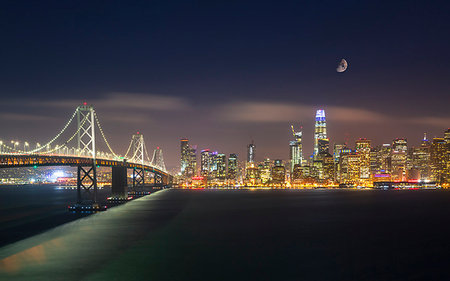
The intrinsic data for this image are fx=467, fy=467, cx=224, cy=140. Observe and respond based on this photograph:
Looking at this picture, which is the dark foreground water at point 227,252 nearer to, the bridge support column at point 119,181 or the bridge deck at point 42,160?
the bridge deck at point 42,160

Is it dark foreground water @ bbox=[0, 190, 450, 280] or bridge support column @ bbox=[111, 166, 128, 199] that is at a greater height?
bridge support column @ bbox=[111, 166, 128, 199]

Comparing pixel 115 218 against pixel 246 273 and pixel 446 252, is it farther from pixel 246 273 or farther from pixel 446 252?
pixel 446 252

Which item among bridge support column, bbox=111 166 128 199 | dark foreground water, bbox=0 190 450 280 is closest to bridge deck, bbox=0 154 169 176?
bridge support column, bbox=111 166 128 199

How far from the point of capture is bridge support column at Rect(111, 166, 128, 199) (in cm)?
9845

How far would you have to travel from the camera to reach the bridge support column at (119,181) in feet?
323

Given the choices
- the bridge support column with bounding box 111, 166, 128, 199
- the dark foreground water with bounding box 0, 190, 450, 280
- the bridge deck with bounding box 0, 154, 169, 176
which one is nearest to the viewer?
the dark foreground water with bounding box 0, 190, 450, 280

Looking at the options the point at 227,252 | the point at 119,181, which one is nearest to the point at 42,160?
the point at 119,181

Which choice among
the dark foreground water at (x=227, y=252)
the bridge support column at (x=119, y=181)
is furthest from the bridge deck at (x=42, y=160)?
the dark foreground water at (x=227, y=252)

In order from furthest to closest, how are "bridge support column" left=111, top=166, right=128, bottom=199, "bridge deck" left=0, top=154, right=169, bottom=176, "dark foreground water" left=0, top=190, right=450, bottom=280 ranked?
"bridge support column" left=111, top=166, right=128, bottom=199 < "bridge deck" left=0, top=154, right=169, bottom=176 < "dark foreground water" left=0, top=190, right=450, bottom=280

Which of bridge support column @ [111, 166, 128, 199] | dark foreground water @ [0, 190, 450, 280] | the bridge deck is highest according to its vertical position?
the bridge deck

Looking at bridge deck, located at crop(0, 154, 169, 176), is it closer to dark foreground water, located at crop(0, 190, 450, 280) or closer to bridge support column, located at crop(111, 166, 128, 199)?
bridge support column, located at crop(111, 166, 128, 199)

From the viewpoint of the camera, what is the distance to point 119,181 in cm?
10144

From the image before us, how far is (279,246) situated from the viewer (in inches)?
1710

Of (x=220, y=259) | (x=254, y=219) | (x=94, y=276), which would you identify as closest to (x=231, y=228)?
(x=254, y=219)
